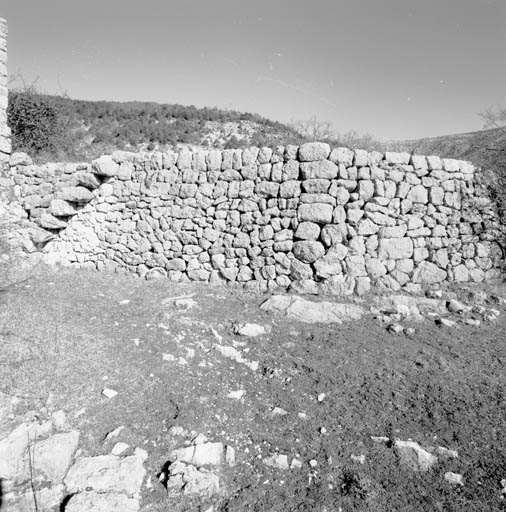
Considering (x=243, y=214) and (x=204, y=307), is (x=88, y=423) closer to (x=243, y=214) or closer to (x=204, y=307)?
(x=204, y=307)

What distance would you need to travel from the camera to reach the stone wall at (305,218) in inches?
284

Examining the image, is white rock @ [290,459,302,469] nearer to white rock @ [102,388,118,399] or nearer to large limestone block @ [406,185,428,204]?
white rock @ [102,388,118,399]

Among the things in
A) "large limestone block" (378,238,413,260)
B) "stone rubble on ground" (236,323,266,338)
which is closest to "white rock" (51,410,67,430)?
"stone rubble on ground" (236,323,266,338)

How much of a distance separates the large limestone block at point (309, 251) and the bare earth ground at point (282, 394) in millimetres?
1553

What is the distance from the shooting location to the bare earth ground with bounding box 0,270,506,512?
116 inches

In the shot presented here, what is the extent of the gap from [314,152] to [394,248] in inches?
91.0

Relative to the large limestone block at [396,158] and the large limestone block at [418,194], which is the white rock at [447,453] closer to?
the large limestone block at [418,194]

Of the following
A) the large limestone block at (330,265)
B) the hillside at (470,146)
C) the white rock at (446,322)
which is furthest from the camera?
the hillside at (470,146)

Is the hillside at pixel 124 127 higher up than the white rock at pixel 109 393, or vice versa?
the hillside at pixel 124 127

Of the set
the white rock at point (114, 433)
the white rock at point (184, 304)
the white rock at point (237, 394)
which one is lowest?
the white rock at point (184, 304)

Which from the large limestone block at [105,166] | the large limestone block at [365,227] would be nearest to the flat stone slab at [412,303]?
the large limestone block at [365,227]

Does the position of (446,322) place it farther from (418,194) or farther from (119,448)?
(119,448)

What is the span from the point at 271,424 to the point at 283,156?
17.1ft

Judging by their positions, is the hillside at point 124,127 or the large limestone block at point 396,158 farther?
the hillside at point 124,127
